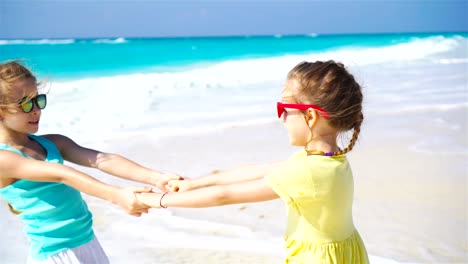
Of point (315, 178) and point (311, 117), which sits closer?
point (315, 178)

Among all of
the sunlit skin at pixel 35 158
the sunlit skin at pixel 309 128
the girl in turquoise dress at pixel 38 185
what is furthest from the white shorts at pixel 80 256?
the sunlit skin at pixel 309 128

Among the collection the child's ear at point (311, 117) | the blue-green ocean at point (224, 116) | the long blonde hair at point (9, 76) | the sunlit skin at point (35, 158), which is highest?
the long blonde hair at point (9, 76)

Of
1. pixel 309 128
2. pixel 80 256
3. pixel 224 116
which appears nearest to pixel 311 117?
pixel 309 128

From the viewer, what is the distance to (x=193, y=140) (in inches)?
289

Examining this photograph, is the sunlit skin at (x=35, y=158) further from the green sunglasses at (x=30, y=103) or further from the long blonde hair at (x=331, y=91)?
the long blonde hair at (x=331, y=91)

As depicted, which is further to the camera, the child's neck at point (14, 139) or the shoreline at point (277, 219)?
the shoreline at point (277, 219)

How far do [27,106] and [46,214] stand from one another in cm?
48

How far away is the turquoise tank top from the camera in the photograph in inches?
108

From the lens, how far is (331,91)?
2330mm

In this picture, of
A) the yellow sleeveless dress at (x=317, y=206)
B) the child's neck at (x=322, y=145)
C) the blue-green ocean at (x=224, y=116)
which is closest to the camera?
the yellow sleeveless dress at (x=317, y=206)

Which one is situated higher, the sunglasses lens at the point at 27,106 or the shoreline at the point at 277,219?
the sunglasses lens at the point at 27,106

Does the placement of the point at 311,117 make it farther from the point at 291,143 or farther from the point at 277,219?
the point at 277,219

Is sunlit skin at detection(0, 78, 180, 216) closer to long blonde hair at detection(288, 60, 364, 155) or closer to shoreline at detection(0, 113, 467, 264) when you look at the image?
long blonde hair at detection(288, 60, 364, 155)

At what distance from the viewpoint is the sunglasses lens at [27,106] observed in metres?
2.73
